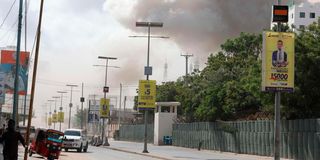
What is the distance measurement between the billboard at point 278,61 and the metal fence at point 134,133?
64.0 metres

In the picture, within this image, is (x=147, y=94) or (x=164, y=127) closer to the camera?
(x=147, y=94)

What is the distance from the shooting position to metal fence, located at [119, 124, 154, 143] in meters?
89.5

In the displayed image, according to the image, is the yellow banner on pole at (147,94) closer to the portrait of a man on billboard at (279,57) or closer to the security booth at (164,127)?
the security booth at (164,127)

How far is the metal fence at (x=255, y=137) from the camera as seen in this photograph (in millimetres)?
38625

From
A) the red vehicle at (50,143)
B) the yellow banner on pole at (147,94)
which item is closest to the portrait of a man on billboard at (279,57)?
the red vehicle at (50,143)

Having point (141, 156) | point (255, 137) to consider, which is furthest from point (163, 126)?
point (141, 156)

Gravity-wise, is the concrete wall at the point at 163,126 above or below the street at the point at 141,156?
above

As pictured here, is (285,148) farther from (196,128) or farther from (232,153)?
(196,128)

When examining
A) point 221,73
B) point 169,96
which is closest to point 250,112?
point 221,73

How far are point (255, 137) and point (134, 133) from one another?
178ft

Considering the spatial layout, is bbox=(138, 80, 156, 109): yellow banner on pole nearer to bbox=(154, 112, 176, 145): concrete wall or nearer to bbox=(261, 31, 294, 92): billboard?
bbox=(154, 112, 176, 145): concrete wall

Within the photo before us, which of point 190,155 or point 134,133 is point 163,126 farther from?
point 190,155

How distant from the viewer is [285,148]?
43.2 m

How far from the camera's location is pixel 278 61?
2442 cm
